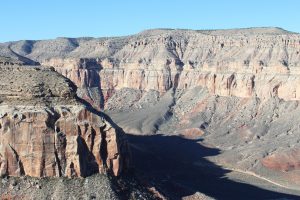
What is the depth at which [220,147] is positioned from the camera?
116 m

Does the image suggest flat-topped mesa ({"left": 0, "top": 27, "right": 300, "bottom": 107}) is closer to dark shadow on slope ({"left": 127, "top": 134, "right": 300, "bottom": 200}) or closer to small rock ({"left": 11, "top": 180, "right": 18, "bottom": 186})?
dark shadow on slope ({"left": 127, "top": 134, "right": 300, "bottom": 200})

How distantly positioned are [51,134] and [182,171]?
1886 inches

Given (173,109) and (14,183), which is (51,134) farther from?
(173,109)

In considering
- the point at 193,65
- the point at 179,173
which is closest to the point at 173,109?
the point at 193,65

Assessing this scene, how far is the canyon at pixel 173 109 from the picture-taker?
5106 centimetres

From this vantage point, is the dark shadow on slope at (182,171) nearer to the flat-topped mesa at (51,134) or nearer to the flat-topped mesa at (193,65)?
the flat-topped mesa at (51,134)

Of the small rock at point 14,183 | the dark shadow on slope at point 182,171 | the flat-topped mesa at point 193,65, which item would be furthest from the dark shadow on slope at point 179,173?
the flat-topped mesa at point 193,65

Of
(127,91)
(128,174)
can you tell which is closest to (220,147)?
(127,91)

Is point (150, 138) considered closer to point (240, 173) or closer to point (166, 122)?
point (166, 122)

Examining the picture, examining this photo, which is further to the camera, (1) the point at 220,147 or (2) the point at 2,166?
(1) the point at 220,147

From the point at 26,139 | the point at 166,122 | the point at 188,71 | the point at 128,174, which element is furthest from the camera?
the point at 188,71

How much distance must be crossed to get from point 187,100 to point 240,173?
50637mm

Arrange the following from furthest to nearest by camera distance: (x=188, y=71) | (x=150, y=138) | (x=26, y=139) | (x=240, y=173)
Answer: (x=188, y=71), (x=150, y=138), (x=240, y=173), (x=26, y=139)

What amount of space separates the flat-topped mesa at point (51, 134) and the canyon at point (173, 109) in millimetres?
85
